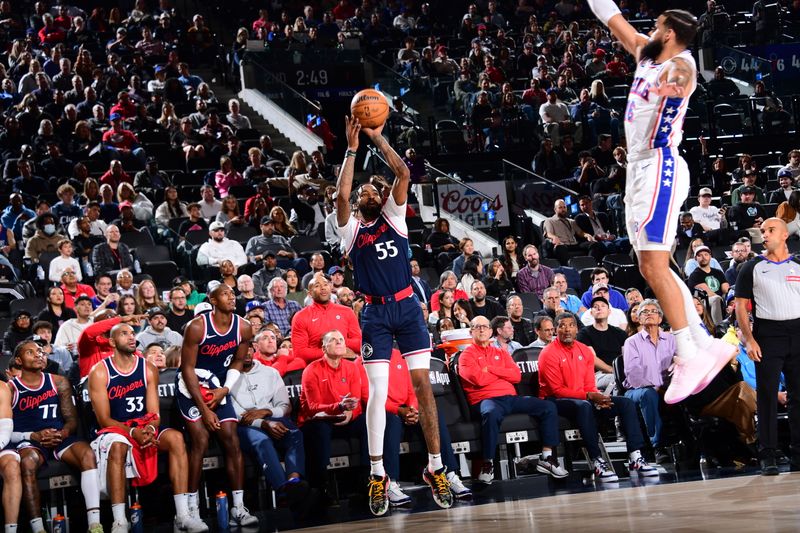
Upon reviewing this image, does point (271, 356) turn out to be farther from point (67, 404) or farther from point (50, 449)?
point (50, 449)

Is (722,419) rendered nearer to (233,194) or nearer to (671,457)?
(671,457)

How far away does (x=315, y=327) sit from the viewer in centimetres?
940

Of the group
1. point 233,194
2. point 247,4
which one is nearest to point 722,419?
point 233,194

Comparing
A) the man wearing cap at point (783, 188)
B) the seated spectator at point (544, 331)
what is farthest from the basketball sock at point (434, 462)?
the man wearing cap at point (783, 188)

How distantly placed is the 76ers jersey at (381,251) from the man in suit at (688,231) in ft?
26.3

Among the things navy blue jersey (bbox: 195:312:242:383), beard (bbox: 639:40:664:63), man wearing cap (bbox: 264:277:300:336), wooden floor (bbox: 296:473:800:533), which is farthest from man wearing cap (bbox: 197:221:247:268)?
beard (bbox: 639:40:664:63)

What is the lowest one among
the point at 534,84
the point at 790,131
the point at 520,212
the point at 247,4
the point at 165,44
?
the point at 520,212

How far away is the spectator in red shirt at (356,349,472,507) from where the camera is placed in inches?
308

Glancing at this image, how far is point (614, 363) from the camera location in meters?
9.62

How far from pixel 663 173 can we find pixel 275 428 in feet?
13.4

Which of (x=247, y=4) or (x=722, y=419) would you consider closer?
(x=722, y=419)

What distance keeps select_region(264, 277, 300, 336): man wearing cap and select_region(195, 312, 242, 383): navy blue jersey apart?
317 cm

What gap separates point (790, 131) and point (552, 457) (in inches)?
467

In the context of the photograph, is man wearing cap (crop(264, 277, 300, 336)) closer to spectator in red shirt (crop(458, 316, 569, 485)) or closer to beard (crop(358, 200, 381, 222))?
spectator in red shirt (crop(458, 316, 569, 485))
